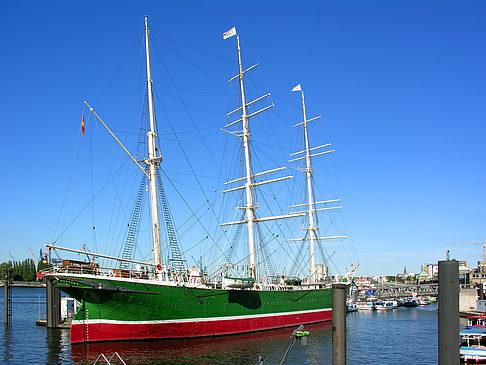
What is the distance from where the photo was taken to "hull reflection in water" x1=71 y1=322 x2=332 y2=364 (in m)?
30.1

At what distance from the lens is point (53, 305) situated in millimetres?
47750

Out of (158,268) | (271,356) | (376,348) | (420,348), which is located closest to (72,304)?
(158,268)

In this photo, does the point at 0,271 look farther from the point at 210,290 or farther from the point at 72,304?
the point at 210,290

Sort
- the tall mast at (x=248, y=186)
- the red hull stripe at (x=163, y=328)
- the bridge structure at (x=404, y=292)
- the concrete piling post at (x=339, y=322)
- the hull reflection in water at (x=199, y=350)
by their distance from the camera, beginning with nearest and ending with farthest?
the concrete piling post at (x=339, y=322) < the hull reflection in water at (x=199, y=350) < the red hull stripe at (x=163, y=328) < the tall mast at (x=248, y=186) < the bridge structure at (x=404, y=292)

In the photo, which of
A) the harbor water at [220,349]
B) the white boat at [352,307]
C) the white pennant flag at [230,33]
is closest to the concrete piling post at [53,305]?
the harbor water at [220,349]

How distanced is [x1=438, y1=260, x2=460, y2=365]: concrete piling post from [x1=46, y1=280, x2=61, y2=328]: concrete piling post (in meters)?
44.8

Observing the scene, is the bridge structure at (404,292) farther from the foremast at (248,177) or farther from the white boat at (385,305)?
the foremast at (248,177)

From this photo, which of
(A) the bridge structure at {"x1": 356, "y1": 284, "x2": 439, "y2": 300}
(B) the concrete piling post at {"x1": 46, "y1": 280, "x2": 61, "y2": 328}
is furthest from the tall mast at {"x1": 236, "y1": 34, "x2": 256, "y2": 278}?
(A) the bridge structure at {"x1": 356, "y1": 284, "x2": 439, "y2": 300}

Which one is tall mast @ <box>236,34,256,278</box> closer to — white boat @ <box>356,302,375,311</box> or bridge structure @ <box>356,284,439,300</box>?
white boat @ <box>356,302,375,311</box>

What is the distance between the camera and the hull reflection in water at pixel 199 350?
3012 centimetres

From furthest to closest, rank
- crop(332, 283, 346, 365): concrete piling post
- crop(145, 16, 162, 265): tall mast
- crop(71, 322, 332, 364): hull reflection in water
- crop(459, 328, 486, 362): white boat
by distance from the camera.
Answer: crop(145, 16, 162, 265): tall mast
crop(459, 328, 486, 362): white boat
crop(71, 322, 332, 364): hull reflection in water
crop(332, 283, 346, 365): concrete piling post

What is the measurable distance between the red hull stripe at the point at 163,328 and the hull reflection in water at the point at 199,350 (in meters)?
0.54

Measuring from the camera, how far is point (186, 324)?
3841cm

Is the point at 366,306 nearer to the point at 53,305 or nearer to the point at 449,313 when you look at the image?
the point at 53,305
